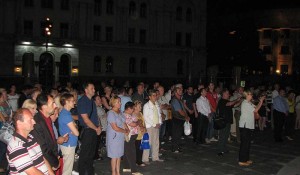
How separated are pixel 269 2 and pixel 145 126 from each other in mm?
73667

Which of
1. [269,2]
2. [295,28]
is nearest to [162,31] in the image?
[295,28]

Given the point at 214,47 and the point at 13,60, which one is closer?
the point at 13,60

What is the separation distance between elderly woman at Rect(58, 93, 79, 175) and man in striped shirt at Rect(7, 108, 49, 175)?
241cm

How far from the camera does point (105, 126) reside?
11680mm

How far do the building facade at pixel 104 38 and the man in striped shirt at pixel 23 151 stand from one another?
36168 millimetres

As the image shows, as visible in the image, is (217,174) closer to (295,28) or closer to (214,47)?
(214,47)

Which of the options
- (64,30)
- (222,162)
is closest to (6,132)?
(222,162)

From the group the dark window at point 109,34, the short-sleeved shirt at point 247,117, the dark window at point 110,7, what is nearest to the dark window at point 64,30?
the dark window at point 109,34

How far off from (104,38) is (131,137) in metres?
38.8

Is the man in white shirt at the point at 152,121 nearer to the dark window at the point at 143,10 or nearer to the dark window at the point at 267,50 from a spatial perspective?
the dark window at the point at 143,10

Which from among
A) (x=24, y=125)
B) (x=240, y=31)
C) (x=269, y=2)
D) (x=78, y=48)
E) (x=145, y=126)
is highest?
(x=269, y=2)

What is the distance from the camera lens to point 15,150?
4.71 m

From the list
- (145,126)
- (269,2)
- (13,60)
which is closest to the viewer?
(145,126)

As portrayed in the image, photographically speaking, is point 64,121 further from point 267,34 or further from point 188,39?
point 267,34
